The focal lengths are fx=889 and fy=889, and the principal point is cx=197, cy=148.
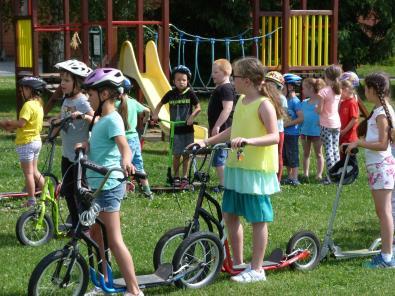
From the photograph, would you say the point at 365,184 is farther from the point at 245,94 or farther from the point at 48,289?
the point at 48,289

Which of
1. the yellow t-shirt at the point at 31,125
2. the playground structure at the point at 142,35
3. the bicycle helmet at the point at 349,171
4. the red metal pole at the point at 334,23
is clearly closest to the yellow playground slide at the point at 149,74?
the playground structure at the point at 142,35

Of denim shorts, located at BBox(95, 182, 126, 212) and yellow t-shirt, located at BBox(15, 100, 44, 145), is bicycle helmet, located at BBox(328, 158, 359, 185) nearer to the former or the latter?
denim shorts, located at BBox(95, 182, 126, 212)

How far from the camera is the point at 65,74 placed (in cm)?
757

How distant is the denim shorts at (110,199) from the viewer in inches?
238

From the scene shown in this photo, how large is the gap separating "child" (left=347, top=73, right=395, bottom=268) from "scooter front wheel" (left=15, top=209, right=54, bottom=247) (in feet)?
9.42

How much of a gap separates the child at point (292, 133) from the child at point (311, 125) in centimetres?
23

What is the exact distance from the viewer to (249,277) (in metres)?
6.79

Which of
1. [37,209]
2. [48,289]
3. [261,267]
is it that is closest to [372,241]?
[261,267]

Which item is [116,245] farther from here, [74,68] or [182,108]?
[182,108]

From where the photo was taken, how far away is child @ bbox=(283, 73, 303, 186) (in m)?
11.9

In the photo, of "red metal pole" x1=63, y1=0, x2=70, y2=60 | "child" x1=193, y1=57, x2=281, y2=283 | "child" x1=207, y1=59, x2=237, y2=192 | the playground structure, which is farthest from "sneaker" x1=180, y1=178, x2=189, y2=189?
"red metal pole" x1=63, y1=0, x2=70, y2=60

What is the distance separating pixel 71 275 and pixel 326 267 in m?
2.45

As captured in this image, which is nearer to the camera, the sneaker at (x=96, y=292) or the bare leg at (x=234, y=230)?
the sneaker at (x=96, y=292)

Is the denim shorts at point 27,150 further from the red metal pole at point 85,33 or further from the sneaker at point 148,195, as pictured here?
the red metal pole at point 85,33
